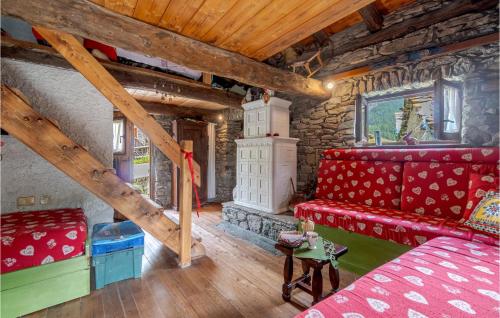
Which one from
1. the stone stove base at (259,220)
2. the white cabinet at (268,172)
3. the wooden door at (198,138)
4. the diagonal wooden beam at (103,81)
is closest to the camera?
the diagonal wooden beam at (103,81)

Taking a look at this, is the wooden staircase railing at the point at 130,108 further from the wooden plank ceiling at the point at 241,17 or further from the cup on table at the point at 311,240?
the cup on table at the point at 311,240

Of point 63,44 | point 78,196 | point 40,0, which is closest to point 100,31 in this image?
point 40,0

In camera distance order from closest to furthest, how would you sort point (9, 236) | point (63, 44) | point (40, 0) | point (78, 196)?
point (40, 0) → point (9, 236) → point (63, 44) → point (78, 196)

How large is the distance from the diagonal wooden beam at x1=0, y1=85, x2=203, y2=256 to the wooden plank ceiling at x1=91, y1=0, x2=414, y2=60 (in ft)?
3.44

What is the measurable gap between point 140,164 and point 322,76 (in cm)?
567

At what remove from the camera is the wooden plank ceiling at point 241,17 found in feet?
5.75

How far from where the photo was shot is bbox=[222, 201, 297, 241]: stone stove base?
3.04 m

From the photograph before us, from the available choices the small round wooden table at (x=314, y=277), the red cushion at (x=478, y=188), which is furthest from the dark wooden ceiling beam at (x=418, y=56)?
the small round wooden table at (x=314, y=277)

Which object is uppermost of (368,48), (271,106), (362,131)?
(368,48)

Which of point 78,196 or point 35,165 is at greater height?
point 35,165

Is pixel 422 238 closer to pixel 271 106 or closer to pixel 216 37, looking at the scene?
pixel 271 106

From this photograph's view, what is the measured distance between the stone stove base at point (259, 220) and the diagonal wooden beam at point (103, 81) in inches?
63.0

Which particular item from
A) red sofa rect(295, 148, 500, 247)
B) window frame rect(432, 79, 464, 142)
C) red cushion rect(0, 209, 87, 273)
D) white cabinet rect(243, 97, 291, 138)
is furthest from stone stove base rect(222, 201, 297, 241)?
red cushion rect(0, 209, 87, 273)

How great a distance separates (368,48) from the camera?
3.07m
